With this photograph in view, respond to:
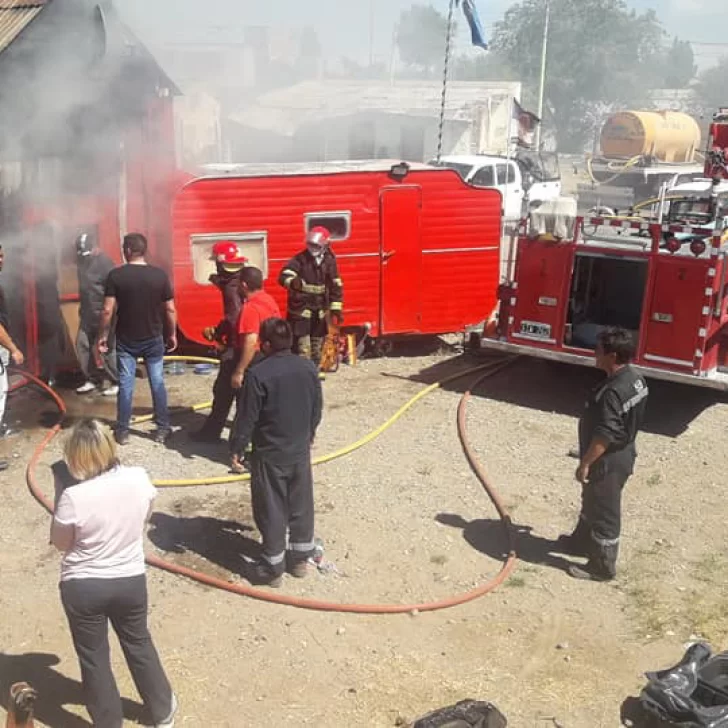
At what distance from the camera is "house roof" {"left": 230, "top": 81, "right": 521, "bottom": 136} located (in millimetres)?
31973

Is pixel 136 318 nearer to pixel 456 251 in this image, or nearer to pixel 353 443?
pixel 353 443

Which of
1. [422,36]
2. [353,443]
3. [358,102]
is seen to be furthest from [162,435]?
[422,36]

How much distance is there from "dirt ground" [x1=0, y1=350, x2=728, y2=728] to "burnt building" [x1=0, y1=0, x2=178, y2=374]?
1104mm

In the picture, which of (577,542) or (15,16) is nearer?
(577,542)

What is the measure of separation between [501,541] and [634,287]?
4.40 metres

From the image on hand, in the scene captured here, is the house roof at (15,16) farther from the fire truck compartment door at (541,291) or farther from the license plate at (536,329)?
the license plate at (536,329)

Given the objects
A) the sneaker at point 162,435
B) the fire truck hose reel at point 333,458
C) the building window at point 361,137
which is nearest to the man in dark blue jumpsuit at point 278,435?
the fire truck hose reel at point 333,458

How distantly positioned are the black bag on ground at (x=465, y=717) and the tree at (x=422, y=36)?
184 ft

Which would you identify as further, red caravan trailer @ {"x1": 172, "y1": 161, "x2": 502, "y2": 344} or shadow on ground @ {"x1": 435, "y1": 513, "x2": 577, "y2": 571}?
red caravan trailer @ {"x1": 172, "y1": 161, "x2": 502, "y2": 344}

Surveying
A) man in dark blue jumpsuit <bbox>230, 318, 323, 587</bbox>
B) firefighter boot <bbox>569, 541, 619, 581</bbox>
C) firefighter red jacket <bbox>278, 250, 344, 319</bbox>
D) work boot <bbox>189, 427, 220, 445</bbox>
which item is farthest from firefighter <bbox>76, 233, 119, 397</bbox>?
firefighter boot <bbox>569, 541, 619, 581</bbox>

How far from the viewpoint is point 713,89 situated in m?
68.7

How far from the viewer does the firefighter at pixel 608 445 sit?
17.4 ft

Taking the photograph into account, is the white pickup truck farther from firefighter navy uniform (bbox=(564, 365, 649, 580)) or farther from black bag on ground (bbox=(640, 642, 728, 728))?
black bag on ground (bbox=(640, 642, 728, 728))

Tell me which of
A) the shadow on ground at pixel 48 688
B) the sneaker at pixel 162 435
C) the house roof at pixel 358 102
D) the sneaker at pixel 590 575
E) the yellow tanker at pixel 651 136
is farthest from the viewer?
the house roof at pixel 358 102
